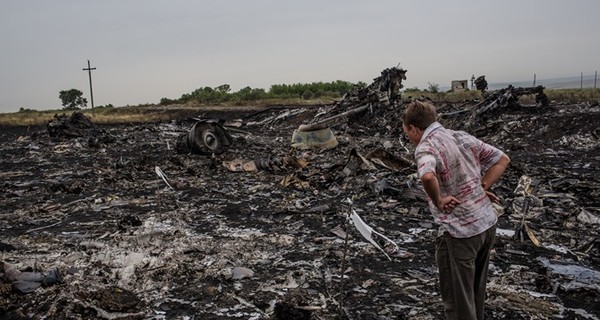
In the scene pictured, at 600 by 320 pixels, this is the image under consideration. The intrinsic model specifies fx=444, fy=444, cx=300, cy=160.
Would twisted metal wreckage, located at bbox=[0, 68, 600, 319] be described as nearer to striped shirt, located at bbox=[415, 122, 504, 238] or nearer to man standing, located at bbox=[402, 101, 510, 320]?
man standing, located at bbox=[402, 101, 510, 320]

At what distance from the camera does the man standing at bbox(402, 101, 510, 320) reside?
8.05 feet

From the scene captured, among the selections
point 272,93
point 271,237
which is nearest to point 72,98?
point 272,93

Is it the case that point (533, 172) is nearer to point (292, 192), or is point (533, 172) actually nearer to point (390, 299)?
point (292, 192)

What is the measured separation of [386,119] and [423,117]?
1459 centimetres

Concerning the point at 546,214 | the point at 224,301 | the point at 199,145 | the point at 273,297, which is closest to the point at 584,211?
the point at 546,214

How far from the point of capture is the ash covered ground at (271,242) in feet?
12.2

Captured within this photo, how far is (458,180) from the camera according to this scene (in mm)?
2490

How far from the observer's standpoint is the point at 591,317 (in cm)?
334

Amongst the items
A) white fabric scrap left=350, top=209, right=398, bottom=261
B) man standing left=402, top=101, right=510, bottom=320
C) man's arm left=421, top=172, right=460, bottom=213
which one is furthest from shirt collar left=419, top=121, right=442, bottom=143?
white fabric scrap left=350, top=209, right=398, bottom=261

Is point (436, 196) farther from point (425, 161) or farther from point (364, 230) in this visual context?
point (364, 230)

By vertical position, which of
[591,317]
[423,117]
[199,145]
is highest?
[423,117]

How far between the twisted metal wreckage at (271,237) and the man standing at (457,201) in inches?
39.8

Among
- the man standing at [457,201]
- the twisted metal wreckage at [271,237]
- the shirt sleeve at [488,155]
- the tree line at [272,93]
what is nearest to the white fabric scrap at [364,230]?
the twisted metal wreckage at [271,237]

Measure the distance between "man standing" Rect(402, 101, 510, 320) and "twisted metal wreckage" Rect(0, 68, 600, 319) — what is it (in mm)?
1011
